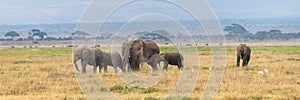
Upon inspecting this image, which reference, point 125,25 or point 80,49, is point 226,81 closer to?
point 125,25

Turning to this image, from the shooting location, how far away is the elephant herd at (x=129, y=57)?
27750mm

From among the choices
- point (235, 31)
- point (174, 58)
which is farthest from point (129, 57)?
point (235, 31)

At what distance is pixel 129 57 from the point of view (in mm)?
28391

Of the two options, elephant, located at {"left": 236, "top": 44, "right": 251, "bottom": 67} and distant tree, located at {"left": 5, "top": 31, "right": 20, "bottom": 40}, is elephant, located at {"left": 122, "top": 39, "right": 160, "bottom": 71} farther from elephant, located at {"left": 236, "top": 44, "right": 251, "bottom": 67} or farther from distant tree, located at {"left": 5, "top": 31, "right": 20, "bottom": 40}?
distant tree, located at {"left": 5, "top": 31, "right": 20, "bottom": 40}

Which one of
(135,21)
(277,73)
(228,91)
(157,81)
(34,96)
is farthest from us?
(277,73)

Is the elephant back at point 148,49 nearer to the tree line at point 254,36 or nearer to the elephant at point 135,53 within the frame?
the elephant at point 135,53

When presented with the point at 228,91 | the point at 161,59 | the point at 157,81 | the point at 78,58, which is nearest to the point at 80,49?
the point at 78,58

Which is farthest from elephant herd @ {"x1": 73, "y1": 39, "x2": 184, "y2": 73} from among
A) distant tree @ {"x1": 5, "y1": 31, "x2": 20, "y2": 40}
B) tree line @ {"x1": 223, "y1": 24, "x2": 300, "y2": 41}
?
distant tree @ {"x1": 5, "y1": 31, "x2": 20, "y2": 40}

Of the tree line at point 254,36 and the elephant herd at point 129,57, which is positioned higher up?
the tree line at point 254,36

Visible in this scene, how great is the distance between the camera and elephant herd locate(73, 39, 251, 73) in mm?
27750

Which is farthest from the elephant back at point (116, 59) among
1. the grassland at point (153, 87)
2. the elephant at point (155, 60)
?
the grassland at point (153, 87)

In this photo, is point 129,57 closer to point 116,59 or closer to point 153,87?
point 116,59

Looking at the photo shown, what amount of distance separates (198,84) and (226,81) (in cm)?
121

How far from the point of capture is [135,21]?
67.6 ft
